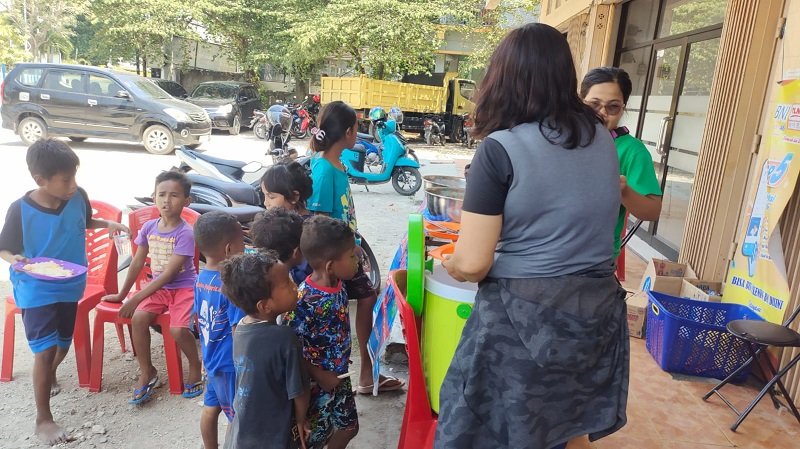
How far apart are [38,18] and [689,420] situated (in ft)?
88.7

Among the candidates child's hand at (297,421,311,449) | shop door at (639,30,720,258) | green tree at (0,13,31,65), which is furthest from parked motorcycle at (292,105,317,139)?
green tree at (0,13,31,65)

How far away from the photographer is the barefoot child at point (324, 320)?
6.19 ft

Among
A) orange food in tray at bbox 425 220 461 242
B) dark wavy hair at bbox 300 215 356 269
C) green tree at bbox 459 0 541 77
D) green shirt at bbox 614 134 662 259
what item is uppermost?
green tree at bbox 459 0 541 77

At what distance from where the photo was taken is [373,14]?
16.6m

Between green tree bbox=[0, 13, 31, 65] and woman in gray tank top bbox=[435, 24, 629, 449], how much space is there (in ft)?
83.3

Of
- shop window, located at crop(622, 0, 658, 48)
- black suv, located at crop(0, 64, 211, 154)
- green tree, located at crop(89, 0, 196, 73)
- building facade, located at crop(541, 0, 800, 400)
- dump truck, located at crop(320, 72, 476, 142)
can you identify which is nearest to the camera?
building facade, located at crop(541, 0, 800, 400)

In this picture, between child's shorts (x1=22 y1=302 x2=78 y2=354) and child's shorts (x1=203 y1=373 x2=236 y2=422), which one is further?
child's shorts (x1=22 y1=302 x2=78 y2=354)

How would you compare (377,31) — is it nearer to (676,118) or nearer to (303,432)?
(676,118)

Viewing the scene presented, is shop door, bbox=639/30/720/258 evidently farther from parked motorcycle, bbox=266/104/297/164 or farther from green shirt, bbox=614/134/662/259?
parked motorcycle, bbox=266/104/297/164

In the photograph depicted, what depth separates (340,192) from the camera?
9.13 ft

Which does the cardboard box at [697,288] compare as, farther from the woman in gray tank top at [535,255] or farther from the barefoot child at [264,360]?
the barefoot child at [264,360]

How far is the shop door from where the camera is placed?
16.0 ft

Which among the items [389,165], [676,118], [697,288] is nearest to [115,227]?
[697,288]

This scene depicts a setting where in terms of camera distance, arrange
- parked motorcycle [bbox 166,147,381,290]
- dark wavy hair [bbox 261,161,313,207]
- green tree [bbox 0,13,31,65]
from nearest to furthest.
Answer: dark wavy hair [bbox 261,161,313,207] → parked motorcycle [bbox 166,147,381,290] → green tree [bbox 0,13,31,65]
